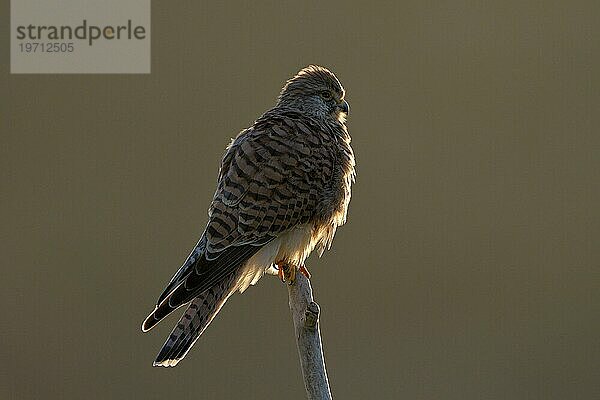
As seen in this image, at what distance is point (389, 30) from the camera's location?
374 inches

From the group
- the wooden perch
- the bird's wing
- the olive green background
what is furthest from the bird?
the olive green background

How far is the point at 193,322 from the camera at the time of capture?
128 inches

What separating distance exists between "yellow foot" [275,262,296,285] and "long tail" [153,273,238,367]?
180 mm

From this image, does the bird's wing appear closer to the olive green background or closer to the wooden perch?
the wooden perch

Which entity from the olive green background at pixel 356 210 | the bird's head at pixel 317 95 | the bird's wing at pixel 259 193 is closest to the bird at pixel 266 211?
the bird's wing at pixel 259 193

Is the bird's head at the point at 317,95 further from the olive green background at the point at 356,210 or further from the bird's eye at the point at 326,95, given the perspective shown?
the olive green background at the point at 356,210

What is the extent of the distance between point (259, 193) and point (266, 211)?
65 mm

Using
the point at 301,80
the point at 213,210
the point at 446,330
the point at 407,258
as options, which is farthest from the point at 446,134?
the point at 213,210

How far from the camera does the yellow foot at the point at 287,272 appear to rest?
3538 mm

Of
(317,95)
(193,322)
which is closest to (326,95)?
(317,95)

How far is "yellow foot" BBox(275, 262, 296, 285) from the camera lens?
354 centimetres

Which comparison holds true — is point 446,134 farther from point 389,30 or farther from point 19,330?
point 19,330

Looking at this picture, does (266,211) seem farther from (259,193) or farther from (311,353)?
(311,353)

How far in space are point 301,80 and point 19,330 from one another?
364 centimetres
